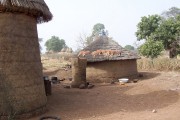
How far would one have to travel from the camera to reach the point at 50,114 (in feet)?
27.7

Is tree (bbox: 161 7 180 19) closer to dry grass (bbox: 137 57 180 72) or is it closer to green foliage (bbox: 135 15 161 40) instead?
green foliage (bbox: 135 15 161 40)

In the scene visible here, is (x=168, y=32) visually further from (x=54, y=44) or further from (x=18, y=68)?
(x=54, y=44)

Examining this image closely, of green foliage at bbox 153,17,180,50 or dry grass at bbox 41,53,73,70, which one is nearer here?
green foliage at bbox 153,17,180,50

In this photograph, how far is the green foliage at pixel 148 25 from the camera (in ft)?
92.7

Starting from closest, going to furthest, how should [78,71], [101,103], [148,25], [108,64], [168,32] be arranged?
1. [101,103]
2. [78,71]
3. [108,64]
4. [168,32]
5. [148,25]

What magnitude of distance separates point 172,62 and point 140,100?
12.0m

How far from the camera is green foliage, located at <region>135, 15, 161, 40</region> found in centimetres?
2825

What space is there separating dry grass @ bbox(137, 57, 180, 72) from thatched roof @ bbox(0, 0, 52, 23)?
14.7m

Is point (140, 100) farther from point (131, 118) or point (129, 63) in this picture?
point (129, 63)

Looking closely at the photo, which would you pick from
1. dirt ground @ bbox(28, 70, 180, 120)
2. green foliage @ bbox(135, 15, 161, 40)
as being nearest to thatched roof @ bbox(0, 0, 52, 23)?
dirt ground @ bbox(28, 70, 180, 120)

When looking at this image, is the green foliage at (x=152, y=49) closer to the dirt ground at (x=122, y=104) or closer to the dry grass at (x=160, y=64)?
the dry grass at (x=160, y=64)

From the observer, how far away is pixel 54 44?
65938mm

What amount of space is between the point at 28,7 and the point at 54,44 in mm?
58567

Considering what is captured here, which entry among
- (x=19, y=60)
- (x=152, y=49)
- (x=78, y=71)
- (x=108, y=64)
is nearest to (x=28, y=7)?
(x=19, y=60)
